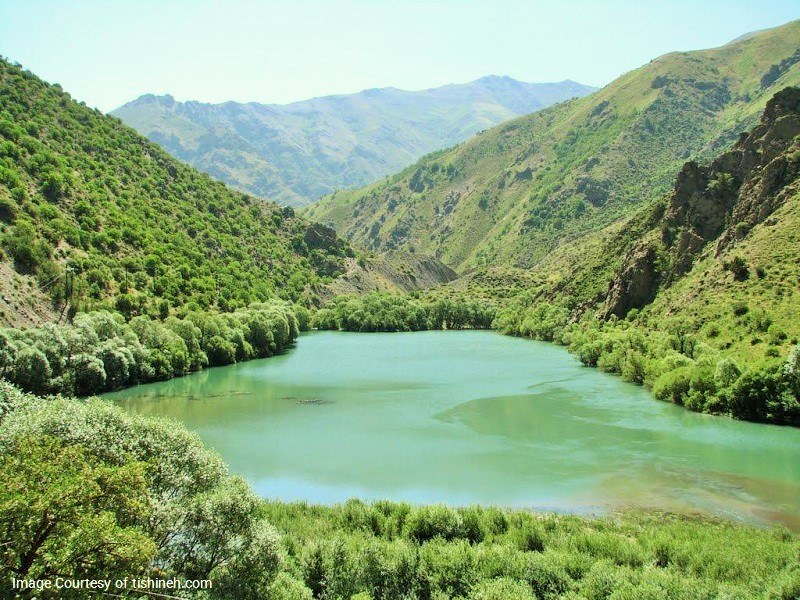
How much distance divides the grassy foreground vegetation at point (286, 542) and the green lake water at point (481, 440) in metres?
7.82

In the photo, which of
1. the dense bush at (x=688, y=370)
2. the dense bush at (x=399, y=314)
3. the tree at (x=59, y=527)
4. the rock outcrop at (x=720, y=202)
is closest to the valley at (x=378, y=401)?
the tree at (x=59, y=527)

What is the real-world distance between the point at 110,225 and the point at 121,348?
111 ft

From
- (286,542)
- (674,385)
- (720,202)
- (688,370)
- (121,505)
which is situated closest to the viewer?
(121,505)

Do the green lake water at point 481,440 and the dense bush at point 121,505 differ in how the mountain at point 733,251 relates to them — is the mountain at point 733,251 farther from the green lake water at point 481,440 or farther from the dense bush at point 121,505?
the dense bush at point 121,505

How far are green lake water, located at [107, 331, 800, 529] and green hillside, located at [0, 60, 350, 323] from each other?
16.0m

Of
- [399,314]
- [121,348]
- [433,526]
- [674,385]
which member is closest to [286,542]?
[433,526]

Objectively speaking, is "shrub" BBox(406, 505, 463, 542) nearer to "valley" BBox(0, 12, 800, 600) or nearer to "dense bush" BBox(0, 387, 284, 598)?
"valley" BBox(0, 12, 800, 600)

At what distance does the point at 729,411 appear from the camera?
50625 millimetres

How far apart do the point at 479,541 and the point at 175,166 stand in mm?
123621

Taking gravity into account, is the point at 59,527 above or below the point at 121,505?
above

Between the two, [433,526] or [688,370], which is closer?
[433,526]

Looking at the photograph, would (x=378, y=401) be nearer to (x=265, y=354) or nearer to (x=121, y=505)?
(x=265, y=354)

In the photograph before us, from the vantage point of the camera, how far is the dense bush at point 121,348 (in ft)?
172

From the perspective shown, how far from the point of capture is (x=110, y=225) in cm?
8956
